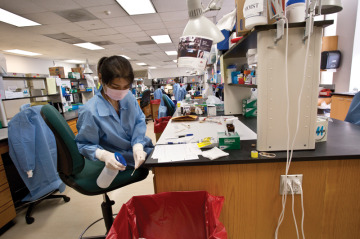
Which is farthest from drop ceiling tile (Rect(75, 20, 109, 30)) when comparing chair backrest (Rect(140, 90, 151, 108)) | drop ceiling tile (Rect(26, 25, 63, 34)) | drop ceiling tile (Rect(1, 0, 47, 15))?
chair backrest (Rect(140, 90, 151, 108))

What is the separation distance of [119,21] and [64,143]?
167 inches

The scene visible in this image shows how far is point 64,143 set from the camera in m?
1.15

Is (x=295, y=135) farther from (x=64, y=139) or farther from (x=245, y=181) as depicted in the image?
(x=64, y=139)

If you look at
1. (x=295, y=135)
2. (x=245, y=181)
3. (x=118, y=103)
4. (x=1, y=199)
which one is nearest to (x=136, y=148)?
(x=118, y=103)

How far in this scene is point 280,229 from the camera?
1.09m

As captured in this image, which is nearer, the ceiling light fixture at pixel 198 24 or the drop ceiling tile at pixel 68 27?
the ceiling light fixture at pixel 198 24

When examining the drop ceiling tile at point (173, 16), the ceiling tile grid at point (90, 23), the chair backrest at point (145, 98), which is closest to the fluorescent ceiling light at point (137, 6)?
the ceiling tile grid at point (90, 23)

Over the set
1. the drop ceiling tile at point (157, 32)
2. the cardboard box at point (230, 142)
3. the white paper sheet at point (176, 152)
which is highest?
the drop ceiling tile at point (157, 32)

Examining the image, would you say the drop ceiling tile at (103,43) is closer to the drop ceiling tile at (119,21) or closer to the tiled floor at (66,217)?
the drop ceiling tile at (119,21)

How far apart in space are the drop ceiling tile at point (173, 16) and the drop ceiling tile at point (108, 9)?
854 millimetres

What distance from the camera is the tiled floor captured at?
5.85ft

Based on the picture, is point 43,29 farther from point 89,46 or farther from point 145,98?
point 145,98

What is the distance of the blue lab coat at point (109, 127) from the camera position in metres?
1.26

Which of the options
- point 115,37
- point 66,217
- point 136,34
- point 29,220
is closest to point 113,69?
point 66,217
